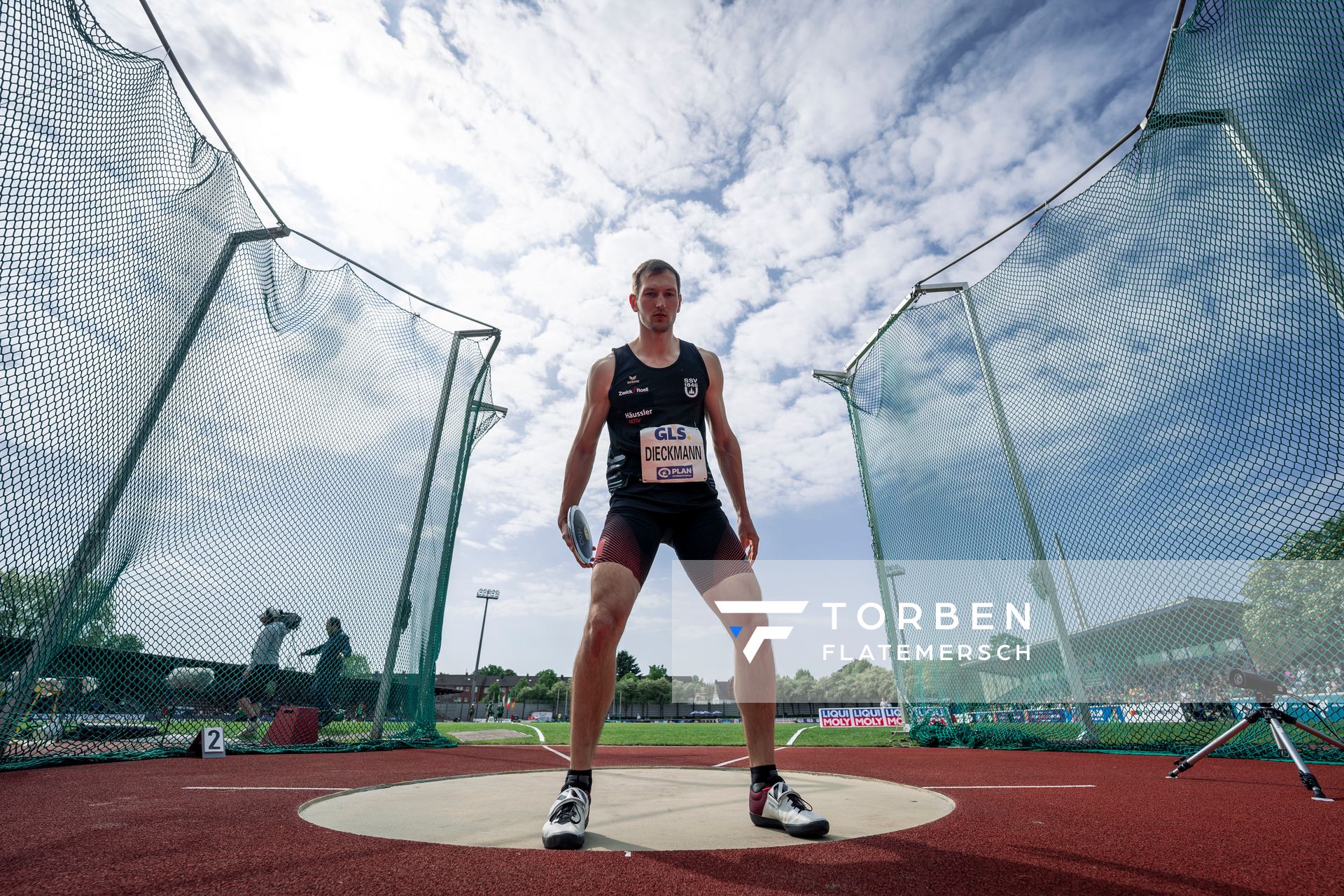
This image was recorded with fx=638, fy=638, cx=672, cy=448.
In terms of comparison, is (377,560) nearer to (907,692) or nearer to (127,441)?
(127,441)

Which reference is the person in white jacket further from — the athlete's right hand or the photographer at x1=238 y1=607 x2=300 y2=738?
the athlete's right hand

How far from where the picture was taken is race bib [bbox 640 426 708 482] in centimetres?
249

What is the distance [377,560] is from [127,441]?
9.88 ft

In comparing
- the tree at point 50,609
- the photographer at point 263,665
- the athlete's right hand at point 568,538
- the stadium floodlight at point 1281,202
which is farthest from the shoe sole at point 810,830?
the photographer at point 263,665

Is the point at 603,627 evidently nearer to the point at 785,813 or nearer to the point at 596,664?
the point at 596,664

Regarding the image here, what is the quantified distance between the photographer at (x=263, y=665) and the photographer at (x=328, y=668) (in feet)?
1.45

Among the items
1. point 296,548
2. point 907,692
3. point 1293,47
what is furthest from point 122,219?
point 907,692

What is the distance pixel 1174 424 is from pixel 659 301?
180 inches

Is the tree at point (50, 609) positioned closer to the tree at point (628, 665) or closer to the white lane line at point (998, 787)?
the white lane line at point (998, 787)

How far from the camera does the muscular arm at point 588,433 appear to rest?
2699mm

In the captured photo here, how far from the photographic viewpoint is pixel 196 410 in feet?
16.4

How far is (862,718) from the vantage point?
2038 cm

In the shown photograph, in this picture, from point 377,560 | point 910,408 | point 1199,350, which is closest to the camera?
point 1199,350

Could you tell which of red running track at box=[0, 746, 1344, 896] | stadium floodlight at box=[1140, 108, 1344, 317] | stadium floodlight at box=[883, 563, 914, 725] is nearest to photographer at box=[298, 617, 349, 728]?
red running track at box=[0, 746, 1344, 896]
